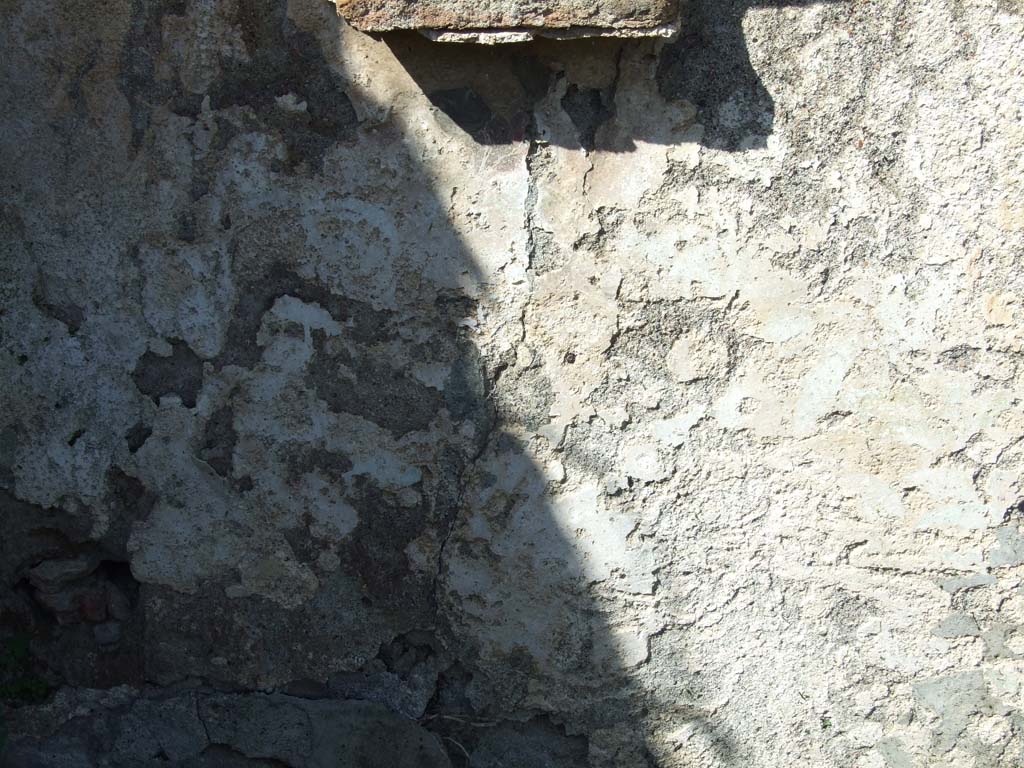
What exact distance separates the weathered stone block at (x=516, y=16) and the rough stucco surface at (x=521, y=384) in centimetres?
11

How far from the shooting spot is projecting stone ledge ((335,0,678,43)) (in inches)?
51.1

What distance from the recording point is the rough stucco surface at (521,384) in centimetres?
140

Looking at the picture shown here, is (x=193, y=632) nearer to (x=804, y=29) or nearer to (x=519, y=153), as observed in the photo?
(x=519, y=153)

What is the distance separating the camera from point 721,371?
1.49 m

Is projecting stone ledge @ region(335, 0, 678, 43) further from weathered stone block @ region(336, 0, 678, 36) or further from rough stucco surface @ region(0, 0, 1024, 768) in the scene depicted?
rough stucco surface @ region(0, 0, 1024, 768)

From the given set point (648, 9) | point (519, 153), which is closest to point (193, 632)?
point (519, 153)

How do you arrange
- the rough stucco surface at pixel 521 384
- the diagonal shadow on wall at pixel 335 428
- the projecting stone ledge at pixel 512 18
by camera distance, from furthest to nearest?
the diagonal shadow on wall at pixel 335 428, the rough stucco surface at pixel 521 384, the projecting stone ledge at pixel 512 18

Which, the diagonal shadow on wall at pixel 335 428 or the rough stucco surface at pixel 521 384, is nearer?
the rough stucco surface at pixel 521 384

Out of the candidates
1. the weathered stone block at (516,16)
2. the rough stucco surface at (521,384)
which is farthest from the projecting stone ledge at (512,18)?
the rough stucco surface at (521,384)

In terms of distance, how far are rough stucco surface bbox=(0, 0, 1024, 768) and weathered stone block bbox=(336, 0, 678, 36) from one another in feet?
0.36

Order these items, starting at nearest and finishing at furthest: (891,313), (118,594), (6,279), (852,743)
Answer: (891,313) < (852,743) < (6,279) < (118,594)

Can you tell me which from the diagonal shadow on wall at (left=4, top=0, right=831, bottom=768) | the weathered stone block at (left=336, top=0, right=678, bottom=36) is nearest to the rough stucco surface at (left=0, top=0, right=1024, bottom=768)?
the diagonal shadow on wall at (left=4, top=0, right=831, bottom=768)

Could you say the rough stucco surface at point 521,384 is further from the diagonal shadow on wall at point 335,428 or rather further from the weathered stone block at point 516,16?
the weathered stone block at point 516,16

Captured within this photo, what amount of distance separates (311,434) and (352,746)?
1.95 ft
